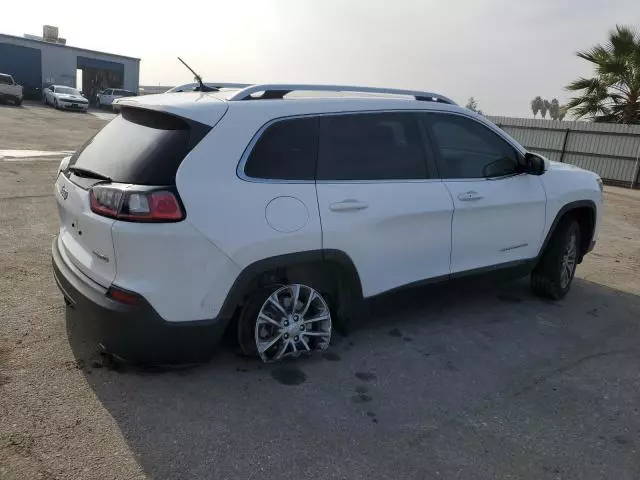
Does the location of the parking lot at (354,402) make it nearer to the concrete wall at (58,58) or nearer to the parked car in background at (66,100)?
the parked car in background at (66,100)

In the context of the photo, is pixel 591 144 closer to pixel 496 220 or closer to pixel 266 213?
pixel 496 220

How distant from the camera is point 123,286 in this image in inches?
110

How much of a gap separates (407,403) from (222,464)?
114cm

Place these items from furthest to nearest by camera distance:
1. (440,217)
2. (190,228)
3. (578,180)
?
(578,180)
(440,217)
(190,228)

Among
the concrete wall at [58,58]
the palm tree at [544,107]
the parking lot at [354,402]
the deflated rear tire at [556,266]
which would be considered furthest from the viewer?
the palm tree at [544,107]

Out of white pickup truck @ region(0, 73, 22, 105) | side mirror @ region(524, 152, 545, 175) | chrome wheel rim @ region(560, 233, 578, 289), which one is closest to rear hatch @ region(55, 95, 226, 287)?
side mirror @ region(524, 152, 545, 175)

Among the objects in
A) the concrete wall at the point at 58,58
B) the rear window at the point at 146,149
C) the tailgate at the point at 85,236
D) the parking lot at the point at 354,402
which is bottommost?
the parking lot at the point at 354,402

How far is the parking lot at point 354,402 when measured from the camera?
2.53 metres

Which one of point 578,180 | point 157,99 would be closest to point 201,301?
point 157,99

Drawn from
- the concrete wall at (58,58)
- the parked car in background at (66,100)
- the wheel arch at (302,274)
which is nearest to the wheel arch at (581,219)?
the wheel arch at (302,274)

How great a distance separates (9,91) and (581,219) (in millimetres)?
35472

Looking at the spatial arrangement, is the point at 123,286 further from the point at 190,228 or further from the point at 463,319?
the point at 463,319

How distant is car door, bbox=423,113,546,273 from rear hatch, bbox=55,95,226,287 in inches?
71.6

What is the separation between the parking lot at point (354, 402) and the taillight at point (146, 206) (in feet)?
2.74
